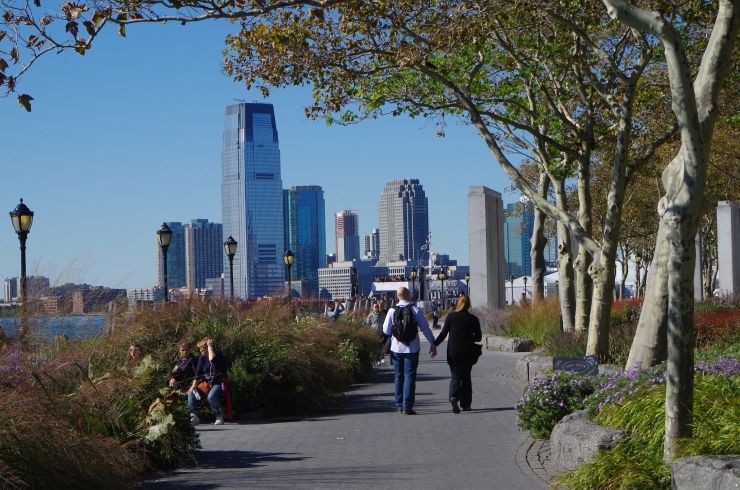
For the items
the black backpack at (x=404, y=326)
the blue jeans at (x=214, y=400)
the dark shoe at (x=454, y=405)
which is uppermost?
the black backpack at (x=404, y=326)

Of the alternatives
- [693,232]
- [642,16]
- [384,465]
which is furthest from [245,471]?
[642,16]

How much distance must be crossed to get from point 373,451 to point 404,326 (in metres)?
3.94

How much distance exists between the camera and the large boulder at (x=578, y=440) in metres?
9.32

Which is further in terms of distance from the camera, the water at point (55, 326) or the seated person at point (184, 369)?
the seated person at point (184, 369)

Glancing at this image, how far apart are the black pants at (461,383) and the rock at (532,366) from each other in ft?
6.20

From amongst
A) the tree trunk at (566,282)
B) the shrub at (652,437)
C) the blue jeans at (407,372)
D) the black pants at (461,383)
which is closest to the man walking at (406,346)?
the blue jeans at (407,372)

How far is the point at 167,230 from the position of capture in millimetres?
29859

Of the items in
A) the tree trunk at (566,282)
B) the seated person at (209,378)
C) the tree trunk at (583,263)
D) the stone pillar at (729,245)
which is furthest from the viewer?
the stone pillar at (729,245)

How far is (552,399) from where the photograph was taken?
12.5m

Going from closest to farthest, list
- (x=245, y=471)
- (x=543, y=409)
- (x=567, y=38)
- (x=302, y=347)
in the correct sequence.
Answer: (x=245, y=471), (x=543, y=409), (x=302, y=347), (x=567, y=38)

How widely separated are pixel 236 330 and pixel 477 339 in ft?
12.3

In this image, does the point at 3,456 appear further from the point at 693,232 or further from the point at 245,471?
the point at 693,232

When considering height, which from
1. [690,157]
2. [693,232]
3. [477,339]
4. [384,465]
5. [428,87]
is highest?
[428,87]

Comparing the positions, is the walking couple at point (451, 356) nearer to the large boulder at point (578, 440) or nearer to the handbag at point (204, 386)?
the handbag at point (204, 386)
